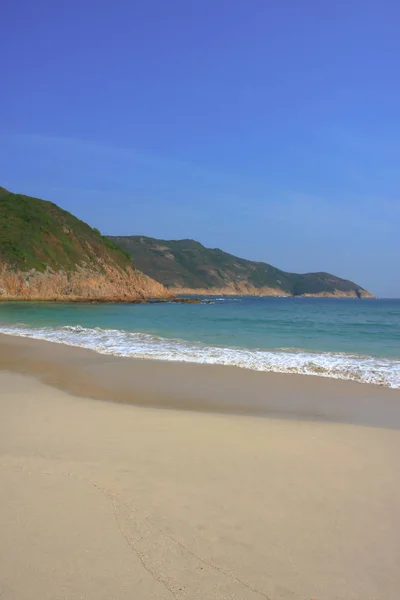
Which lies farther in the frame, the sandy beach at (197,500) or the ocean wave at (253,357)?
the ocean wave at (253,357)

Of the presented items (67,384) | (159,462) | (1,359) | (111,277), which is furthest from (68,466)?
(111,277)

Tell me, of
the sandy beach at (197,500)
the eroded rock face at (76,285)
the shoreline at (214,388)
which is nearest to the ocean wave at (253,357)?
the shoreline at (214,388)

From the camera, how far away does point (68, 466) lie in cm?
434

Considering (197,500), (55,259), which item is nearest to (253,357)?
(197,500)

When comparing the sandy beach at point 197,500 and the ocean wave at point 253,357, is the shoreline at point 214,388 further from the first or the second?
the ocean wave at point 253,357

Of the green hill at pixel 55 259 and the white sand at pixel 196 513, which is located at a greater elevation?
the green hill at pixel 55 259

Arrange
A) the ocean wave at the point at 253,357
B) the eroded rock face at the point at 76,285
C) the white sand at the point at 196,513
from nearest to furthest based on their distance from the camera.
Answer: the white sand at the point at 196,513
the ocean wave at the point at 253,357
the eroded rock face at the point at 76,285

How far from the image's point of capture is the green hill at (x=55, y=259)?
67.0m

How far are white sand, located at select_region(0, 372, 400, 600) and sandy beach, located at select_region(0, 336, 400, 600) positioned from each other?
0.01 metres

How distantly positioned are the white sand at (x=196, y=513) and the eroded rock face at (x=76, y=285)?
210 feet

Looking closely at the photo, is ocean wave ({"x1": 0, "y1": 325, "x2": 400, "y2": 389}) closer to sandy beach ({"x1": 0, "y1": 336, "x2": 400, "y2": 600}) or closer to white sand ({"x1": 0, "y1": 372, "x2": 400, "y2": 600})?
sandy beach ({"x1": 0, "y1": 336, "x2": 400, "y2": 600})

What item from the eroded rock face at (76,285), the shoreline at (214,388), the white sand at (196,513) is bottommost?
the shoreline at (214,388)

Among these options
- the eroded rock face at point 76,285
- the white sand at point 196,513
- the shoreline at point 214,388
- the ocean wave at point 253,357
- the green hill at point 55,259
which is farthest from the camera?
the green hill at point 55,259

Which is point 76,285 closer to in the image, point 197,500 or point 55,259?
point 55,259
